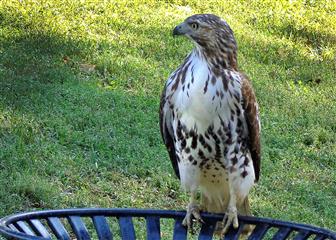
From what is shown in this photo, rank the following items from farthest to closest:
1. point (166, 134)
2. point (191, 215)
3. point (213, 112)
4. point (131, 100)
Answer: point (131, 100), point (166, 134), point (191, 215), point (213, 112)

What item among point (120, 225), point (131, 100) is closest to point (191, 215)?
point (120, 225)

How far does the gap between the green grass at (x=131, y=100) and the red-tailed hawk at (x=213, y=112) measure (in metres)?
2.11

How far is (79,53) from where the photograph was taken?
9.42 metres

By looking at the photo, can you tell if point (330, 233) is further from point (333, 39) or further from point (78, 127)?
point (333, 39)

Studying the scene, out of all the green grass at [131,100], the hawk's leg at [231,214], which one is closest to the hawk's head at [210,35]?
the hawk's leg at [231,214]

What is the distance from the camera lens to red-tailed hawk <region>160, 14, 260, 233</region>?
443 cm

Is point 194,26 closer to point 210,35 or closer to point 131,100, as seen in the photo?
point 210,35

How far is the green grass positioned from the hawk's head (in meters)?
2.42

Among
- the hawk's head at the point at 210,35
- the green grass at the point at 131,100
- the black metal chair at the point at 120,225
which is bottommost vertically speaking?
the green grass at the point at 131,100

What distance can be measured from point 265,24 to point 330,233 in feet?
24.4

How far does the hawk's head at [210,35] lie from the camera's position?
14.7 feet

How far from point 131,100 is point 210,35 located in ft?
13.5

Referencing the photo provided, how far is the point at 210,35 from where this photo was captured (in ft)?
14.7

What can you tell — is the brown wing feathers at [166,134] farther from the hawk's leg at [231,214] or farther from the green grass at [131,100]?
the green grass at [131,100]
